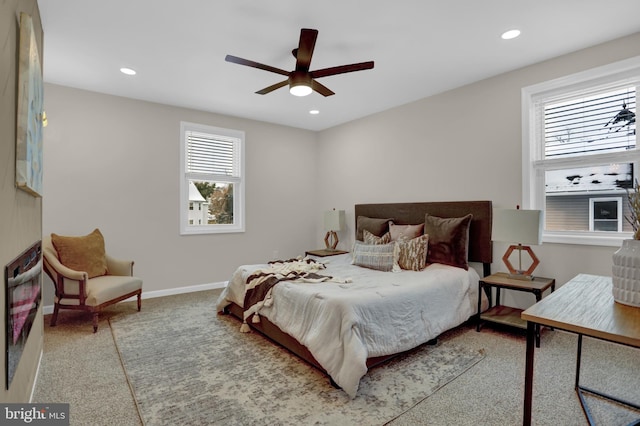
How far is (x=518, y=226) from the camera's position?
10.1 ft

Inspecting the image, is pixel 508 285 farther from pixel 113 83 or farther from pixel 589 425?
pixel 113 83

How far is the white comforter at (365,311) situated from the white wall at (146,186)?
1.74 metres

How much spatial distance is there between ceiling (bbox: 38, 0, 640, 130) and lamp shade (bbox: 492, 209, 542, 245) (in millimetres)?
1578

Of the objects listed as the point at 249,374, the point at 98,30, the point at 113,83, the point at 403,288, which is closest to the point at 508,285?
the point at 403,288

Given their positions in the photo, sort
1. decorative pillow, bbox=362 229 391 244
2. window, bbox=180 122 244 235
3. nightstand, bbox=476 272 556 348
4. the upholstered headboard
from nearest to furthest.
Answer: nightstand, bbox=476 272 556 348, the upholstered headboard, decorative pillow, bbox=362 229 391 244, window, bbox=180 122 244 235

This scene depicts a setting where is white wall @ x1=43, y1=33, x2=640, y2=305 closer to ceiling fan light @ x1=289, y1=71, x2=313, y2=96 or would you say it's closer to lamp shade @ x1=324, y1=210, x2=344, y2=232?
lamp shade @ x1=324, y1=210, x2=344, y2=232

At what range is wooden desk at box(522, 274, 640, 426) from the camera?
3.97 ft

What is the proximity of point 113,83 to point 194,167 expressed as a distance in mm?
1464

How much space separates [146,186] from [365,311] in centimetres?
365

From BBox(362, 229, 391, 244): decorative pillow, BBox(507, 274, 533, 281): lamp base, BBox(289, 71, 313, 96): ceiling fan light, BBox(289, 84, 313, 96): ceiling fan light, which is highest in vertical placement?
BBox(289, 71, 313, 96): ceiling fan light

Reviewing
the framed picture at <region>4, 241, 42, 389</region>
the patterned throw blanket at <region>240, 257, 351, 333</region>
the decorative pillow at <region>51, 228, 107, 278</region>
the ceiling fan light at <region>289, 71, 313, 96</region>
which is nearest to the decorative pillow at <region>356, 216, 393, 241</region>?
the patterned throw blanket at <region>240, 257, 351, 333</region>

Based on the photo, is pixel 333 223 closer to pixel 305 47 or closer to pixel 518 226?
pixel 518 226

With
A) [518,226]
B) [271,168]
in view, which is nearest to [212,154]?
[271,168]

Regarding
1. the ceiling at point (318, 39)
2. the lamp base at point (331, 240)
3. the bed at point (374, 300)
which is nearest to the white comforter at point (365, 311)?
the bed at point (374, 300)
